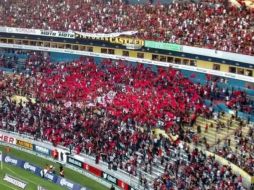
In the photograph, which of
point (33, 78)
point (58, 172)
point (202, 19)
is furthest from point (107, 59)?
point (58, 172)

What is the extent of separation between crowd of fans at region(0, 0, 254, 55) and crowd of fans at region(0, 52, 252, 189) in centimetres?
294

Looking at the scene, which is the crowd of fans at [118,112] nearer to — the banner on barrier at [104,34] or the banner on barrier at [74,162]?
the banner on barrier at [74,162]

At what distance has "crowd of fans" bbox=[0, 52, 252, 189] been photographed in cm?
3216

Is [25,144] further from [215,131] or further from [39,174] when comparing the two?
[215,131]

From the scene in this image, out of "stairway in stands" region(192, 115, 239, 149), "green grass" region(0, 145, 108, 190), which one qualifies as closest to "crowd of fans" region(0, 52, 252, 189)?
"stairway in stands" region(192, 115, 239, 149)

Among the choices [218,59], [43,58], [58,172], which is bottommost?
[58,172]

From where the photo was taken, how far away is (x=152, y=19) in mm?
44656

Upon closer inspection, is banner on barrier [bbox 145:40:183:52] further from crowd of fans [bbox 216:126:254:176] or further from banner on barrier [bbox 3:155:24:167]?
banner on barrier [bbox 3:155:24:167]

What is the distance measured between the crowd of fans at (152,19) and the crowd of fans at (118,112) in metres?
2.94

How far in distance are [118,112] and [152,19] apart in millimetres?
9618

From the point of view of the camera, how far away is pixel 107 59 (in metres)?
47.1

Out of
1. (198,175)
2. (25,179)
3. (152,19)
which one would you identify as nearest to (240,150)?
(198,175)

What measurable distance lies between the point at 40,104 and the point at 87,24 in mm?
9126

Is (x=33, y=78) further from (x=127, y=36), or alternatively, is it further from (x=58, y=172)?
(x=58, y=172)
